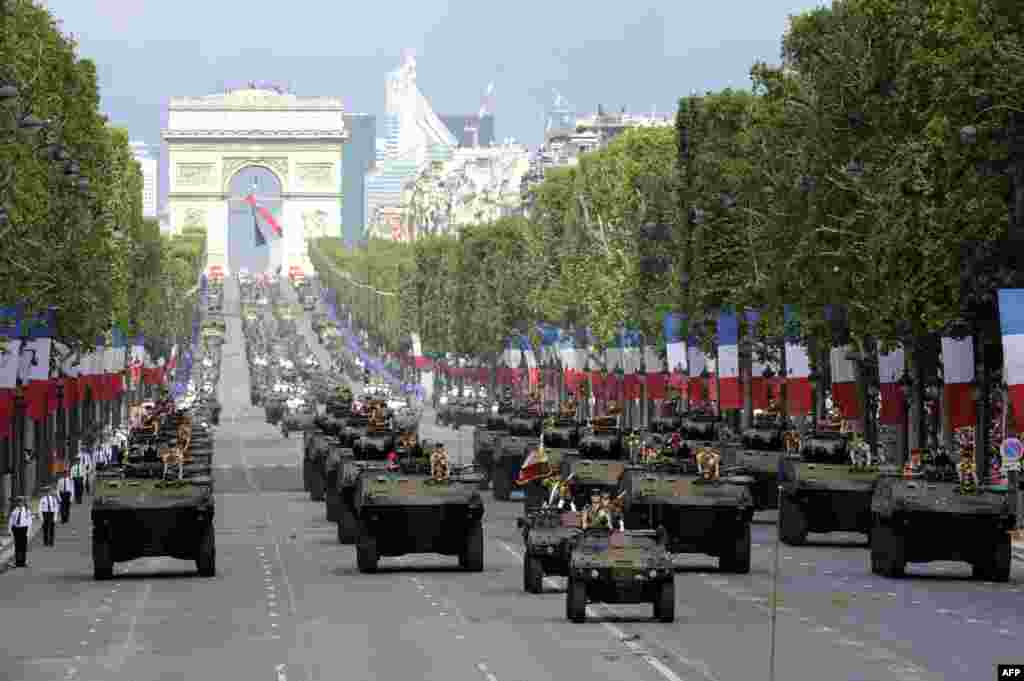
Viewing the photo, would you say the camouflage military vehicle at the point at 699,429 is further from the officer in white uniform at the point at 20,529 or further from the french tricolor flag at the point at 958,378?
the officer in white uniform at the point at 20,529

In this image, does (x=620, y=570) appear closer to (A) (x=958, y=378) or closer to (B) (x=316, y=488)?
(A) (x=958, y=378)

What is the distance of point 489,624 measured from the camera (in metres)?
41.1

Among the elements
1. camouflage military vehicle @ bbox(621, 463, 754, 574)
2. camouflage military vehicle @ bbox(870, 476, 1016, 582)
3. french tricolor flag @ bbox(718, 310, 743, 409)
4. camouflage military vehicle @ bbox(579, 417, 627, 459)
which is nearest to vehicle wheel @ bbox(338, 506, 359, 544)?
camouflage military vehicle @ bbox(579, 417, 627, 459)

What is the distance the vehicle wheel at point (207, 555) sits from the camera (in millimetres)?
52188

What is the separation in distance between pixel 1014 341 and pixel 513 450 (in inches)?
1039

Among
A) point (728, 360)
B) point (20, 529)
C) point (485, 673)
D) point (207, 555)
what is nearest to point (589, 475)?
point (20, 529)

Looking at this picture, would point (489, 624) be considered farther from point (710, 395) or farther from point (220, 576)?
point (710, 395)

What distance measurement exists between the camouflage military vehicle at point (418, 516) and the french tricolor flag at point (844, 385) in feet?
122

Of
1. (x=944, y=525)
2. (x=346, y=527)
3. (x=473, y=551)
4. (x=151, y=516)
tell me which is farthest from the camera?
(x=346, y=527)

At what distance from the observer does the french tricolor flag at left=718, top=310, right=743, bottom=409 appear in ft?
330

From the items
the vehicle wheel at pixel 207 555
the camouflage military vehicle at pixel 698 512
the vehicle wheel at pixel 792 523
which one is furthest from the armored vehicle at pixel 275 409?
the camouflage military vehicle at pixel 698 512

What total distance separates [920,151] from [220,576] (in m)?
24.4

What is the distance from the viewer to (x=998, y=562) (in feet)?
163

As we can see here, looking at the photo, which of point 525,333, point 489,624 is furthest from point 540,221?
point 489,624
